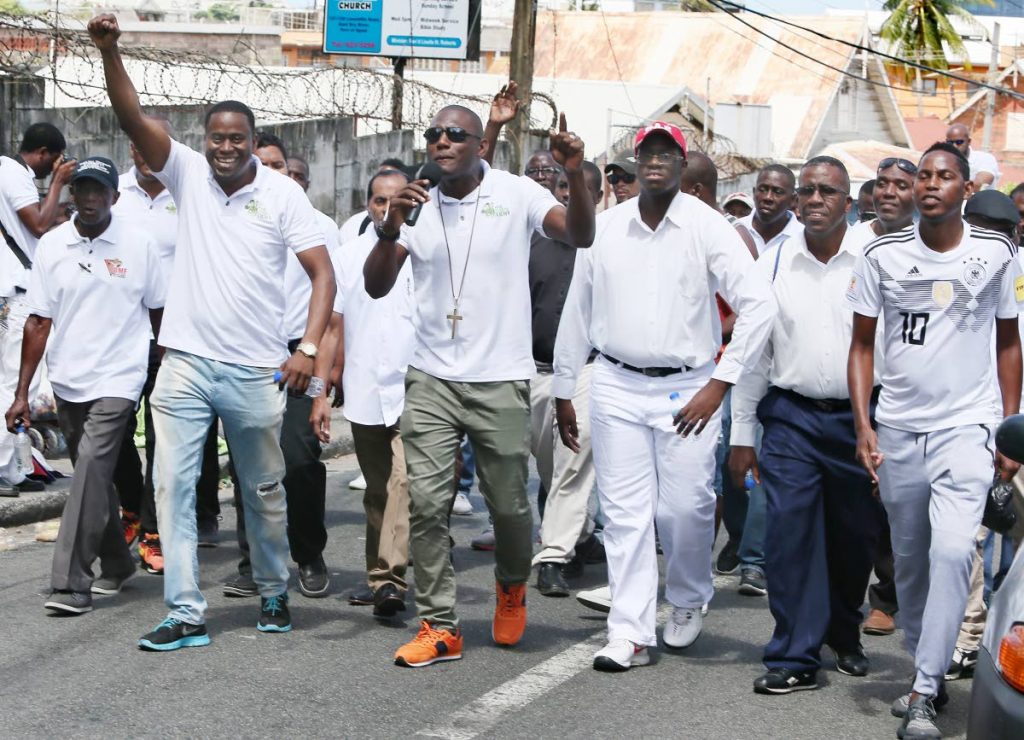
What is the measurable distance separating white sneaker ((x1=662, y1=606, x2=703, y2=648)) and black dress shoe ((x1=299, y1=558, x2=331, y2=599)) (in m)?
1.76

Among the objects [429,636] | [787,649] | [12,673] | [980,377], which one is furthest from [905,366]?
[12,673]

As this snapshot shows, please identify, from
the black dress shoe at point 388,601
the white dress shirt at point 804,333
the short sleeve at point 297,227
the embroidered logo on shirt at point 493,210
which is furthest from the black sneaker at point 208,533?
the white dress shirt at point 804,333

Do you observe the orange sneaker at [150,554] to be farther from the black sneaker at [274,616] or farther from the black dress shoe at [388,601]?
the black dress shoe at [388,601]

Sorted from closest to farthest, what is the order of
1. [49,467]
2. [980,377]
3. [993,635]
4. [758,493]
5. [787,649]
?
[993,635] → [980,377] → [787,649] → [758,493] → [49,467]

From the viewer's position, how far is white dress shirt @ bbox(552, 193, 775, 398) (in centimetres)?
635

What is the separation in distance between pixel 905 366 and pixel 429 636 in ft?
7.13

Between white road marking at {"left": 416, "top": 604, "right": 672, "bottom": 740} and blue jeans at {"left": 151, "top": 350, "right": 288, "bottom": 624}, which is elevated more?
blue jeans at {"left": 151, "top": 350, "right": 288, "bottom": 624}

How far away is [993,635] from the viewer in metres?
4.39

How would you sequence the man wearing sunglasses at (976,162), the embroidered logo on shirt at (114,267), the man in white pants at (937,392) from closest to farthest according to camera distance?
1. the man in white pants at (937,392)
2. the embroidered logo on shirt at (114,267)
3. the man wearing sunglasses at (976,162)

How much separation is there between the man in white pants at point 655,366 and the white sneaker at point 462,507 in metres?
3.48

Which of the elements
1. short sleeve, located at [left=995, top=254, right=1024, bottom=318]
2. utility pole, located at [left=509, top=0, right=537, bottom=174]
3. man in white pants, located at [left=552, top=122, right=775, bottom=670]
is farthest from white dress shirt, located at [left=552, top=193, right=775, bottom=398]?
utility pole, located at [left=509, top=0, right=537, bottom=174]

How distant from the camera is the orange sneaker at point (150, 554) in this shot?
7.93 metres

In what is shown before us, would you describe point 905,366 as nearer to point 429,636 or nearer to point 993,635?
point 993,635

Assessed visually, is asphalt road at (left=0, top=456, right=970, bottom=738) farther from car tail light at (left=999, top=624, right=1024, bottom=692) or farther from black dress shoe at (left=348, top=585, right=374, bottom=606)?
car tail light at (left=999, top=624, right=1024, bottom=692)
